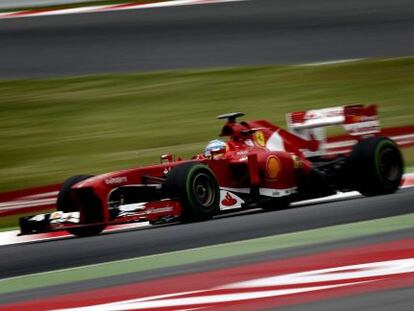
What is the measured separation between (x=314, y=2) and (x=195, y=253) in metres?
11.8

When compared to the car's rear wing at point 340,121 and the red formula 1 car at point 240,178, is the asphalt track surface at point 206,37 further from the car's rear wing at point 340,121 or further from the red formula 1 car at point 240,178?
the red formula 1 car at point 240,178

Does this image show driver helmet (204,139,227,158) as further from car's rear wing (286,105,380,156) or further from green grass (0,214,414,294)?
green grass (0,214,414,294)

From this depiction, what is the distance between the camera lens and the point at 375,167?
9227mm

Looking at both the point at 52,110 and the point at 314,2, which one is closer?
the point at 52,110

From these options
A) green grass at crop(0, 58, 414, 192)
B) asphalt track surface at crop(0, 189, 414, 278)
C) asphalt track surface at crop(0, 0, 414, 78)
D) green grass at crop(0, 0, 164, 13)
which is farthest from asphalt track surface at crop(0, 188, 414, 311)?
green grass at crop(0, 0, 164, 13)

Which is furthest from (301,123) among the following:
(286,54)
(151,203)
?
(286,54)

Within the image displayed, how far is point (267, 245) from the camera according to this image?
6906mm

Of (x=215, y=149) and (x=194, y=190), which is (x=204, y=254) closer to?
(x=194, y=190)

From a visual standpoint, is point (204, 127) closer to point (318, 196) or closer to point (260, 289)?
point (318, 196)

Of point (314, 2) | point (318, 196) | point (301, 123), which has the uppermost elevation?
point (314, 2)

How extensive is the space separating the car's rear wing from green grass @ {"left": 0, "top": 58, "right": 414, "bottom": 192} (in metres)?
2.20

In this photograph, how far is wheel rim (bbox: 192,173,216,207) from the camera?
27.2ft

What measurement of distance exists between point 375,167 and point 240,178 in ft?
3.97

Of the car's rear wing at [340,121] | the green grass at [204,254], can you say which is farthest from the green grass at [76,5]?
the green grass at [204,254]
